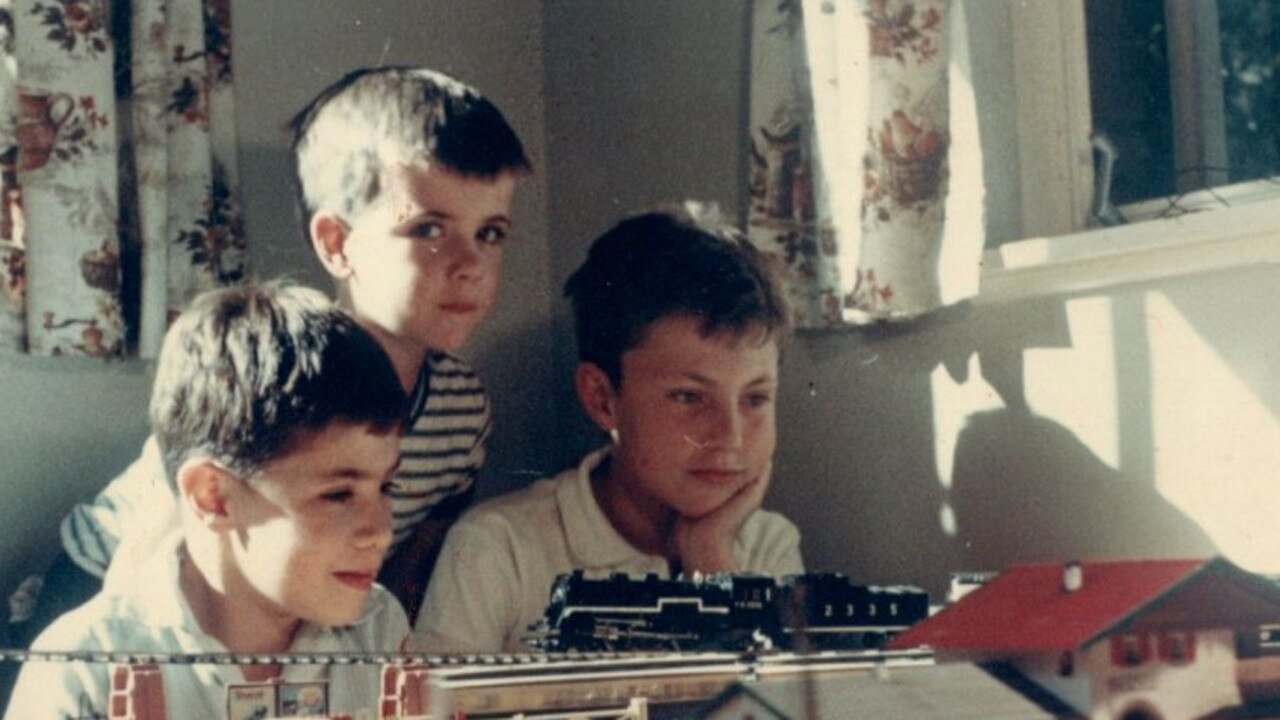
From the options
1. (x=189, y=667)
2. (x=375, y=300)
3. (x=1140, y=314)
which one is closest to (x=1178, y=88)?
(x=1140, y=314)

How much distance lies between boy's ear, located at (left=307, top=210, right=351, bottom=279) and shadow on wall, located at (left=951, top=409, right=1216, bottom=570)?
0.38 metres

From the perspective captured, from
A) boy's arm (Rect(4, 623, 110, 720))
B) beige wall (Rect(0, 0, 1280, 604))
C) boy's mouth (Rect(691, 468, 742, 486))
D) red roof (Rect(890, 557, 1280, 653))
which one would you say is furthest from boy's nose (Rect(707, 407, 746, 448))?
red roof (Rect(890, 557, 1280, 653))

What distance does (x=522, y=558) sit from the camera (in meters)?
0.93

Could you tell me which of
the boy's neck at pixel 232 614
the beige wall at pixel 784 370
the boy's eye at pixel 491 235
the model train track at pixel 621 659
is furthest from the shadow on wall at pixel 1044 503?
the model train track at pixel 621 659

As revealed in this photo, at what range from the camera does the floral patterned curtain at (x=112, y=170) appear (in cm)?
102

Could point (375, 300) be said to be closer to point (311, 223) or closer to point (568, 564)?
point (311, 223)

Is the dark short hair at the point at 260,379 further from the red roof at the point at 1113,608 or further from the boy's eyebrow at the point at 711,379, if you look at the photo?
the red roof at the point at 1113,608

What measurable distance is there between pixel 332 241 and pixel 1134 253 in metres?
0.43

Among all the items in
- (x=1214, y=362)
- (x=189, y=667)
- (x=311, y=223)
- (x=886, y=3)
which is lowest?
(x=189, y=667)

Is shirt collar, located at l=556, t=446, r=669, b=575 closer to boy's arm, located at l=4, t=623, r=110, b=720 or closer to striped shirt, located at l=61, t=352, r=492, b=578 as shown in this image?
striped shirt, located at l=61, t=352, r=492, b=578

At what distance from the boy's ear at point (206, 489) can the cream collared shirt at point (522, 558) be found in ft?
0.66

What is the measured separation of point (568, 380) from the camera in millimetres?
1171

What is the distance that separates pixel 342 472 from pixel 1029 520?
17.6 inches

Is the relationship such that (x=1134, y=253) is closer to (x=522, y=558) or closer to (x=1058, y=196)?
(x=1058, y=196)
